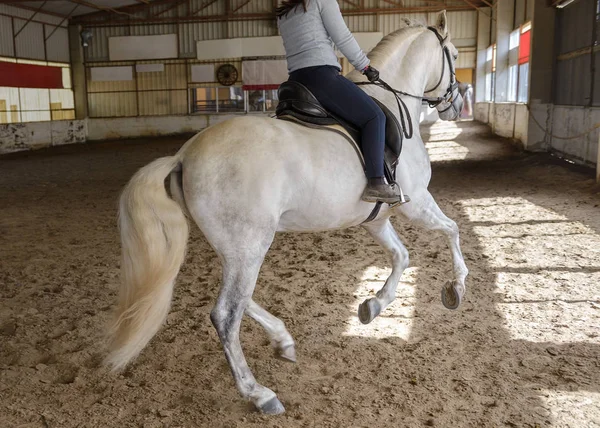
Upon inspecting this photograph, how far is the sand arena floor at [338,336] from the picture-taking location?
3.35 meters

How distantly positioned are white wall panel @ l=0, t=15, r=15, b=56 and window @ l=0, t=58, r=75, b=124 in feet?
1.06

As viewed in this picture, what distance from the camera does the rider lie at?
371cm

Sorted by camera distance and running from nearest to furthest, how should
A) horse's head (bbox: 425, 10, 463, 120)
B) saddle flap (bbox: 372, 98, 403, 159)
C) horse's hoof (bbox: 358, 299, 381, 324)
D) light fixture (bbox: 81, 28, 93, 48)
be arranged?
saddle flap (bbox: 372, 98, 403, 159)
horse's hoof (bbox: 358, 299, 381, 324)
horse's head (bbox: 425, 10, 463, 120)
light fixture (bbox: 81, 28, 93, 48)

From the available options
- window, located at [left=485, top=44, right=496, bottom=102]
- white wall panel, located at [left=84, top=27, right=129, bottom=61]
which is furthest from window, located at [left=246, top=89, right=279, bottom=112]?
window, located at [left=485, top=44, right=496, bottom=102]

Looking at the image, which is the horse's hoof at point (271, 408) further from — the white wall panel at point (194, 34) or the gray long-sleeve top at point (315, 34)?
the white wall panel at point (194, 34)

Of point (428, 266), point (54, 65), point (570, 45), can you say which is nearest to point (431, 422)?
point (428, 266)

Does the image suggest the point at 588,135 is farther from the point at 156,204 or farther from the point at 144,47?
the point at 144,47

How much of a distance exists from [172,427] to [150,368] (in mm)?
834

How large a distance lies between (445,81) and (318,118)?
158 centimetres

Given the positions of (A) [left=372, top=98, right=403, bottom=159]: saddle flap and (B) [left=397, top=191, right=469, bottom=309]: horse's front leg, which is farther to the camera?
(B) [left=397, top=191, right=469, bottom=309]: horse's front leg

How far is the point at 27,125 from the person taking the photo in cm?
2412

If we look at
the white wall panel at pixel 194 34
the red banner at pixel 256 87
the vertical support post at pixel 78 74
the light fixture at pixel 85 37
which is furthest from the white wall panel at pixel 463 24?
the vertical support post at pixel 78 74

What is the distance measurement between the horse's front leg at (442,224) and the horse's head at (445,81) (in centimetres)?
92

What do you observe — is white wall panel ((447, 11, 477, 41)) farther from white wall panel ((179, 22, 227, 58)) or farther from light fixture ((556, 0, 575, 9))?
light fixture ((556, 0, 575, 9))
